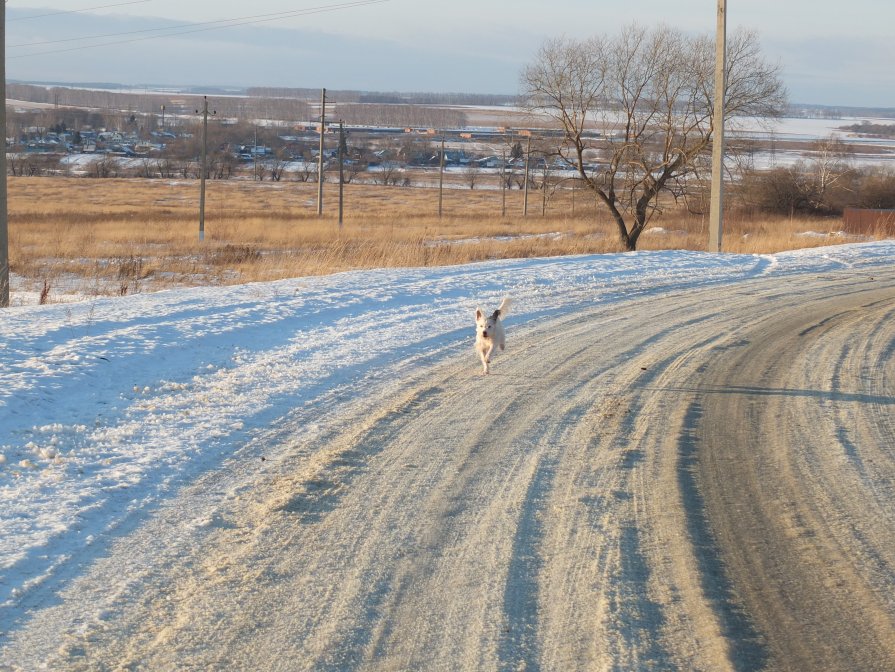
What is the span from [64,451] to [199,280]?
16815mm

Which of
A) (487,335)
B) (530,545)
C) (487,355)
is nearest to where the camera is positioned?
(530,545)

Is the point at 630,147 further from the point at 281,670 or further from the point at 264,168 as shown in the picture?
the point at 264,168

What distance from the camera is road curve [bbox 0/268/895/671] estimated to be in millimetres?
4133

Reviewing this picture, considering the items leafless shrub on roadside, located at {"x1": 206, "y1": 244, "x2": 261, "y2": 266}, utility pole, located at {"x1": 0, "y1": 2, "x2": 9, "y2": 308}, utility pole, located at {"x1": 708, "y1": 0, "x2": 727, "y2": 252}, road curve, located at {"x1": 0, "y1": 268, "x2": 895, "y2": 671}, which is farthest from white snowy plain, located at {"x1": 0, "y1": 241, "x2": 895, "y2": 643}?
leafless shrub on roadside, located at {"x1": 206, "y1": 244, "x2": 261, "y2": 266}

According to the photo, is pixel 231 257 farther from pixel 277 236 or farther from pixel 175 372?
pixel 175 372

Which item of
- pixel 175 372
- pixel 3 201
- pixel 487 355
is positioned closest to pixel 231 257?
pixel 3 201

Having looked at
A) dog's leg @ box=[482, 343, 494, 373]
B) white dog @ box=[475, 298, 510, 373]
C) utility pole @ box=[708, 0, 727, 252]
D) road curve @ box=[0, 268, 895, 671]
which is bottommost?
road curve @ box=[0, 268, 895, 671]

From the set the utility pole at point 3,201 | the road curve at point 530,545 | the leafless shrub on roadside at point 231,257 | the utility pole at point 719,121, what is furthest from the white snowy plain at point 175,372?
the leafless shrub on roadside at point 231,257

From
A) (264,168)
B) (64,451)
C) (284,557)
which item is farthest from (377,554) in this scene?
(264,168)

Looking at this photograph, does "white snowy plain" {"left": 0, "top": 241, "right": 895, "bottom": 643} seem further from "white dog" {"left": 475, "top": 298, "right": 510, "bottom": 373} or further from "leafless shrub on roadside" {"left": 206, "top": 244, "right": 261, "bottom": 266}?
"leafless shrub on roadside" {"left": 206, "top": 244, "right": 261, "bottom": 266}

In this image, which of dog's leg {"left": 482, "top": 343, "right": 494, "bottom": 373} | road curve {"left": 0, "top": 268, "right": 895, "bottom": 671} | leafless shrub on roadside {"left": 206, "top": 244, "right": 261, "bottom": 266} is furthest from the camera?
leafless shrub on roadside {"left": 206, "top": 244, "right": 261, "bottom": 266}

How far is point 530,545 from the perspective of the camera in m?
5.27

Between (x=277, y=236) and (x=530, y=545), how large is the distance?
35.9 m

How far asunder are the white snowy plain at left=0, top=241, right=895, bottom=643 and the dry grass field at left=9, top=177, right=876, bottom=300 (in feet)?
15.4
